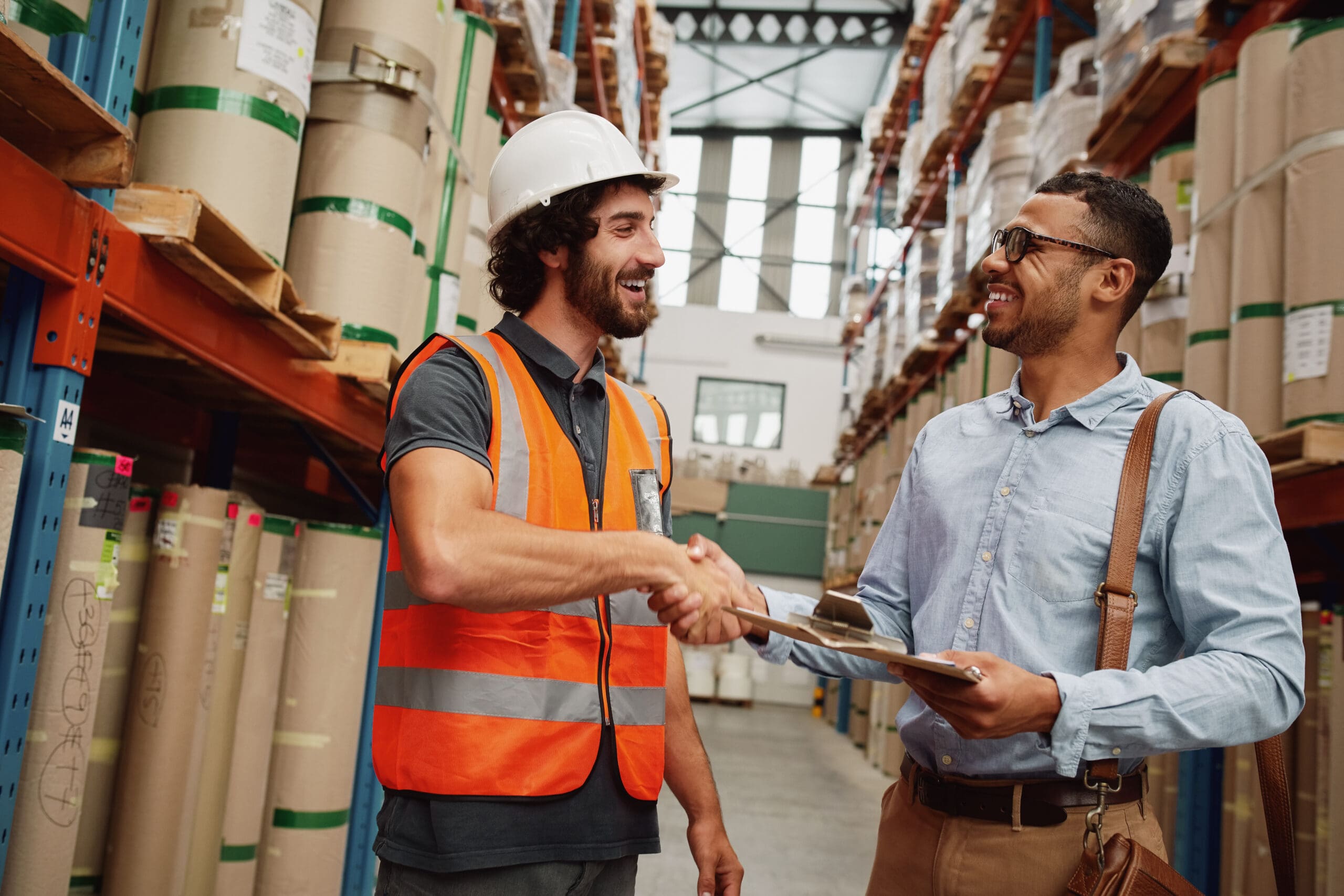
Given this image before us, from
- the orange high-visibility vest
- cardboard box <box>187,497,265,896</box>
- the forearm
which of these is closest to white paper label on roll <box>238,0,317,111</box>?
cardboard box <box>187,497,265,896</box>

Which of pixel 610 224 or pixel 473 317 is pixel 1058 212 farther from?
pixel 473 317

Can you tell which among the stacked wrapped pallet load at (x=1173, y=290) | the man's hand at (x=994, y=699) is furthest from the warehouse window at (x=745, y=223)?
the man's hand at (x=994, y=699)

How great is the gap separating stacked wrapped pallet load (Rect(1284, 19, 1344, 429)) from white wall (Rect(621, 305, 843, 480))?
15923mm

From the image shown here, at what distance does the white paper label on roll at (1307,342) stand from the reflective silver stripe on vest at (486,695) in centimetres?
249

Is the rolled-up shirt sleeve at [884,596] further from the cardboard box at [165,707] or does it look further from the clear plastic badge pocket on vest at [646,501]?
the cardboard box at [165,707]

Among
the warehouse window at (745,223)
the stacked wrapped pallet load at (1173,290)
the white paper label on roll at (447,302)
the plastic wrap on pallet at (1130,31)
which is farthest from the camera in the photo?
the warehouse window at (745,223)

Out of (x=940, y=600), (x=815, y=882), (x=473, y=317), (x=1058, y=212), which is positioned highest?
(x=473, y=317)

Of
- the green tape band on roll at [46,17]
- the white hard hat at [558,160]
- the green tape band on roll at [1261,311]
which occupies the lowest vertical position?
the white hard hat at [558,160]

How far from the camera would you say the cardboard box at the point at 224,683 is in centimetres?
315

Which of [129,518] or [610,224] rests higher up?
[610,224]

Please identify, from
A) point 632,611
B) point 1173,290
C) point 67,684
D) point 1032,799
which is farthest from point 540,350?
point 1173,290

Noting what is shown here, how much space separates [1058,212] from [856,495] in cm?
1052

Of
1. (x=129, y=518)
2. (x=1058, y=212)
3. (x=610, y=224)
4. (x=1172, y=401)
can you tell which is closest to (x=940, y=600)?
(x=1172, y=401)

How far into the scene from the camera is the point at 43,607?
6.63 feet
